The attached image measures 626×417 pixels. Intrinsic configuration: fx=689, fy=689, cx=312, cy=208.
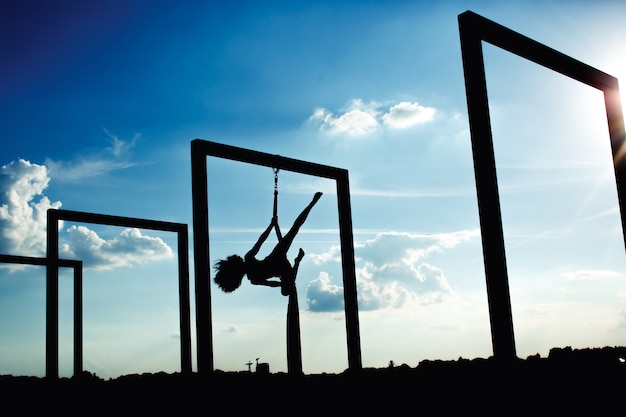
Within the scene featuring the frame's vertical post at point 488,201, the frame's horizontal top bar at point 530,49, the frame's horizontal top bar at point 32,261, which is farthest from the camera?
the frame's horizontal top bar at point 32,261

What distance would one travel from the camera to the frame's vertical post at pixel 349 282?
42.9 feet

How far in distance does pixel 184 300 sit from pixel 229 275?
4.61m

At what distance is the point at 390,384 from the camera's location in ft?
19.2

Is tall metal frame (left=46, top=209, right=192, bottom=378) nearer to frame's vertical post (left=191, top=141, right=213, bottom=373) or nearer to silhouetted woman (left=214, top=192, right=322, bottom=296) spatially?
silhouetted woman (left=214, top=192, right=322, bottom=296)

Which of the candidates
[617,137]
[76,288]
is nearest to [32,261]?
[76,288]

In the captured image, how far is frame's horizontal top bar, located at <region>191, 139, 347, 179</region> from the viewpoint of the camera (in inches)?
439

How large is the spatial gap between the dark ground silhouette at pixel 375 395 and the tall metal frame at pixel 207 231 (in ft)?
13.0

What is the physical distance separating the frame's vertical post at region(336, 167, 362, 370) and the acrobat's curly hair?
2.57m

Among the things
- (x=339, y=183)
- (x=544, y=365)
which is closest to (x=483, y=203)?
(x=544, y=365)

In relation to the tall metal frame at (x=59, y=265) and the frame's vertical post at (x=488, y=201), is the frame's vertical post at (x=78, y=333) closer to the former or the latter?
the tall metal frame at (x=59, y=265)

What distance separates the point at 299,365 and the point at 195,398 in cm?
614

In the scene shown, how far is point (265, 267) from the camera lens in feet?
38.7

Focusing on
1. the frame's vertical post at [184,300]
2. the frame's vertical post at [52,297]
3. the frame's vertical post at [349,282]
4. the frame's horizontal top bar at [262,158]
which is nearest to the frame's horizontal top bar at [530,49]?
the frame's horizontal top bar at [262,158]

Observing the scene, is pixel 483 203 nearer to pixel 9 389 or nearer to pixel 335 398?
pixel 335 398
